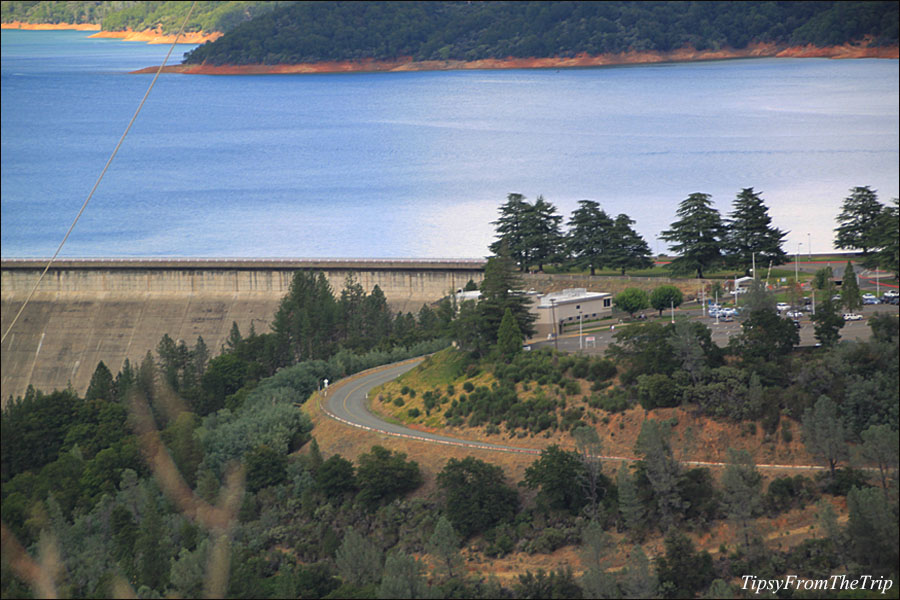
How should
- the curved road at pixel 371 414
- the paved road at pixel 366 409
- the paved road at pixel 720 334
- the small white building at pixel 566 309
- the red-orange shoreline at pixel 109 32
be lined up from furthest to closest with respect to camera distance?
1. the small white building at pixel 566 309
2. the paved road at pixel 720 334
3. the paved road at pixel 366 409
4. the curved road at pixel 371 414
5. the red-orange shoreline at pixel 109 32

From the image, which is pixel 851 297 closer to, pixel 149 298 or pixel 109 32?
pixel 109 32

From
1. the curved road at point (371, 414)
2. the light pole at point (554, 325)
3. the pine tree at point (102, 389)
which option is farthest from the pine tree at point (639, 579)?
the pine tree at point (102, 389)

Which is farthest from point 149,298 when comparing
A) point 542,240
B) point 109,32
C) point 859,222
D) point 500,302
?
point 859,222

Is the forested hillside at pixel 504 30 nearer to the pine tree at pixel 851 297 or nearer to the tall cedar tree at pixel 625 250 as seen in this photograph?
the tall cedar tree at pixel 625 250

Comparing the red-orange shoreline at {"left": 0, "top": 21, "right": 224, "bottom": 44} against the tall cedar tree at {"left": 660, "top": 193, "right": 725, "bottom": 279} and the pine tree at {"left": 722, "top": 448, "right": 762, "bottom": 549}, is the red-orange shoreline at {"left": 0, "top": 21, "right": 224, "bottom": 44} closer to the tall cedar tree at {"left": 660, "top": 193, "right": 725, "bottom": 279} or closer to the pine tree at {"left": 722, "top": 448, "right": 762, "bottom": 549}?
the pine tree at {"left": 722, "top": 448, "right": 762, "bottom": 549}

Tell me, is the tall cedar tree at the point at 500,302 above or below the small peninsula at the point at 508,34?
below

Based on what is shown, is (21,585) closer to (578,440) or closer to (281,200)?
(578,440)

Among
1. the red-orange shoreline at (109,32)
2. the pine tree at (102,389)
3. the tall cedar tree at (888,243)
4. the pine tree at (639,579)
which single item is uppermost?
the red-orange shoreline at (109,32)
